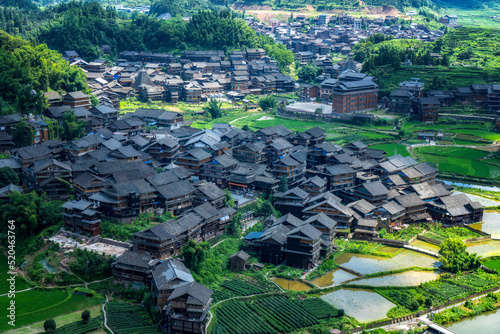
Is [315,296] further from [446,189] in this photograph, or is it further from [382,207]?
[446,189]

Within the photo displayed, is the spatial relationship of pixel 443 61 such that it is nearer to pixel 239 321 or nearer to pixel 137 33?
pixel 137 33

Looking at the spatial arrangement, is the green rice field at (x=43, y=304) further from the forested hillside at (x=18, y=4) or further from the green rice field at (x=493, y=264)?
the forested hillside at (x=18, y=4)

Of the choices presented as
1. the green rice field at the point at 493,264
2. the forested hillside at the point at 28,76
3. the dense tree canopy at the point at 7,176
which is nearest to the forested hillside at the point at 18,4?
the forested hillside at the point at 28,76

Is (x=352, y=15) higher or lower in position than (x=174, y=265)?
higher

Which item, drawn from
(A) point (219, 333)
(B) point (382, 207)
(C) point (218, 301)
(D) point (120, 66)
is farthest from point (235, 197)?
(D) point (120, 66)

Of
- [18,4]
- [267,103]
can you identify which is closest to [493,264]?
Result: [267,103]

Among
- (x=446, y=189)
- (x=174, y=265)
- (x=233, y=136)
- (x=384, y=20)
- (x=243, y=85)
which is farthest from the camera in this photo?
(x=384, y=20)
